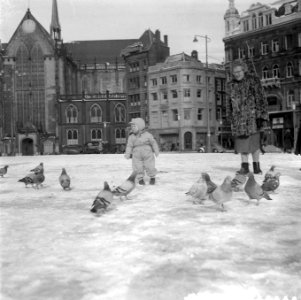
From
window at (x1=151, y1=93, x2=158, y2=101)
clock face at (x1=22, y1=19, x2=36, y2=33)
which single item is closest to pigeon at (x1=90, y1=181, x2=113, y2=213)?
clock face at (x1=22, y1=19, x2=36, y2=33)

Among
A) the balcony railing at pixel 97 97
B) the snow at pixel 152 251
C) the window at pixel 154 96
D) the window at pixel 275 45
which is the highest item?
the window at pixel 275 45

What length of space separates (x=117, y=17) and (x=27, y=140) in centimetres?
5201

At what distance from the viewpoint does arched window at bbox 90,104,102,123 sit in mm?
57225

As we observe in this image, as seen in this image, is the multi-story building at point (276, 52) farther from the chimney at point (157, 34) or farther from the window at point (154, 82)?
the chimney at point (157, 34)

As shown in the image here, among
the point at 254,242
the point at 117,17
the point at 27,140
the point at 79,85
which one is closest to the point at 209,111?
the point at 27,140

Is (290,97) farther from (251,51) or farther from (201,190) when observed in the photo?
(201,190)

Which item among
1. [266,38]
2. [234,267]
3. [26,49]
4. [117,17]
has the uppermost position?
[26,49]

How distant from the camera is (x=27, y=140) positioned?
188 feet

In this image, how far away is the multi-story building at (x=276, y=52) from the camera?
31.8 m

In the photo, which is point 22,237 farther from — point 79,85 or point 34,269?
point 79,85

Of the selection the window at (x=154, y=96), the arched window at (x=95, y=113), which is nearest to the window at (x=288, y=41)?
the window at (x=154, y=96)

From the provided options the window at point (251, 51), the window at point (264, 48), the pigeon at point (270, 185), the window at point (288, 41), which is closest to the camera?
the pigeon at point (270, 185)

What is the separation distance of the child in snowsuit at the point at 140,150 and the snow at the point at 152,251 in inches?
101

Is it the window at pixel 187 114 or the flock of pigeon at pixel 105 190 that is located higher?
the window at pixel 187 114
